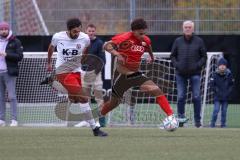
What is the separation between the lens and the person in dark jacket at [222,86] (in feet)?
59.8

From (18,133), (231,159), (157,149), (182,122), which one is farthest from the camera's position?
(182,122)

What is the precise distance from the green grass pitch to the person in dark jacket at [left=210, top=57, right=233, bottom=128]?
3692 mm

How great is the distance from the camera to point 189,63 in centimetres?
1716

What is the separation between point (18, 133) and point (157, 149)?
11.3 ft

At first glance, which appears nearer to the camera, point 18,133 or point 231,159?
point 231,159

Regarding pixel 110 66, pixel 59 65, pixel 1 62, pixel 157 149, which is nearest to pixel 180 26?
pixel 110 66

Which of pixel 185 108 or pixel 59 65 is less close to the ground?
pixel 59 65

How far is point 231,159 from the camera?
10.1 meters

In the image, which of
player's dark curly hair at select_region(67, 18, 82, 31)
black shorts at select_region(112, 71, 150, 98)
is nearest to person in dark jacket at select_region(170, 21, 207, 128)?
black shorts at select_region(112, 71, 150, 98)

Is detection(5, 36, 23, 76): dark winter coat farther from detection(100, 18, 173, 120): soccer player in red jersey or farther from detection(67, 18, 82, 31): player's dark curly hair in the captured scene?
detection(67, 18, 82, 31): player's dark curly hair

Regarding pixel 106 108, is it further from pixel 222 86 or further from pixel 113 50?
pixel 222 86

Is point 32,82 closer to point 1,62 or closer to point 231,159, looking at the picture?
point 1,62

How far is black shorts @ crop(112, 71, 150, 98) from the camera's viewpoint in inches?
554

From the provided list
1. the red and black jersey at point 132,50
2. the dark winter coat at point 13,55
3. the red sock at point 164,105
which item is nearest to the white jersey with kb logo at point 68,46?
→ the red and black jersey at point 132,50
